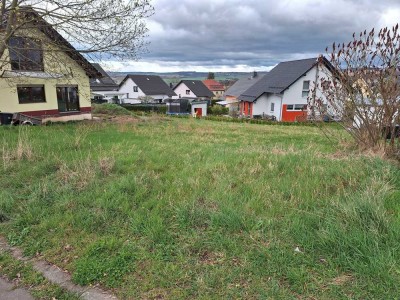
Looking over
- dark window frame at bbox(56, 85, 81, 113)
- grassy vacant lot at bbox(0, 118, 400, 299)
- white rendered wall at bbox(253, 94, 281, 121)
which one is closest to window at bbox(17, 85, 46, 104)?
dark window frame at bbox(56, 85, 81, 113)

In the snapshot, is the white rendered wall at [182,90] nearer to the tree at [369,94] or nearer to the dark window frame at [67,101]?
the dark window frame at [67,101]

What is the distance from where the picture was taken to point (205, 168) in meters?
4.91

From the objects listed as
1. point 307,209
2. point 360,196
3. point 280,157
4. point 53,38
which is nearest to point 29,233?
point 307,209

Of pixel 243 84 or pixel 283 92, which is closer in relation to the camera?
pixel 283 92

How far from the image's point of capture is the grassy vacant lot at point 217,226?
2.34 m

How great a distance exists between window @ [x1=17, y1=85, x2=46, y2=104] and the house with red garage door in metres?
25.1

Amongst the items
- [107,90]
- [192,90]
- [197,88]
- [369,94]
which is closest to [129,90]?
[107,90]

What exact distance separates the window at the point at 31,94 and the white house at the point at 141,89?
32.4 meters

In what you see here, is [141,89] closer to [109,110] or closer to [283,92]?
[109,110]

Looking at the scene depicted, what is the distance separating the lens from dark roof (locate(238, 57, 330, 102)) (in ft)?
108

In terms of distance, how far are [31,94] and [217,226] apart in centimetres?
1878

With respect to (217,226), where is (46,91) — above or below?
above

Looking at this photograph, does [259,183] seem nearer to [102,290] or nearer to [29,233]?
[102,290]

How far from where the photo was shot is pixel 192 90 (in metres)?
58.7
